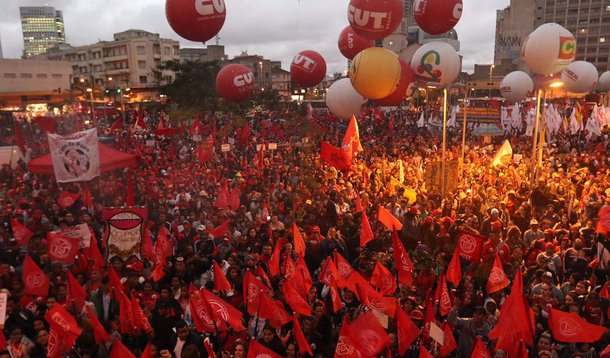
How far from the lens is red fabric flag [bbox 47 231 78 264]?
775 centimetres

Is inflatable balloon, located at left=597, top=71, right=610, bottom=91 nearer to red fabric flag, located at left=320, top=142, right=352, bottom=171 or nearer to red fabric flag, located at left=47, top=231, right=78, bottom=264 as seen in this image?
red fabric flag, located at left=320, top=142, right=352, bottom=171

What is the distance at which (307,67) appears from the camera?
47.4 ft

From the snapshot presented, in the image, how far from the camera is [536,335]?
583 centimetres

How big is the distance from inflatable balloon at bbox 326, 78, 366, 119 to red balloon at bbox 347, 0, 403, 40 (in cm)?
376

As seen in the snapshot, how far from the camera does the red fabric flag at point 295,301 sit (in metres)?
5.95

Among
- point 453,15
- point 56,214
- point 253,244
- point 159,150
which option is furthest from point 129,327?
point 159,150

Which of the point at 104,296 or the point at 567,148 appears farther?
the point at 567,148

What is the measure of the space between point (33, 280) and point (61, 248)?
100 cm

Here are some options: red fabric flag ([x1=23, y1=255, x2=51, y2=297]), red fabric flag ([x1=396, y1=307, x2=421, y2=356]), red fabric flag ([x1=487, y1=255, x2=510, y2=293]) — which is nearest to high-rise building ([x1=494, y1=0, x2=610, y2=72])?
red fabric flag ([x1=487, y1=255, x2=510, y2=293])

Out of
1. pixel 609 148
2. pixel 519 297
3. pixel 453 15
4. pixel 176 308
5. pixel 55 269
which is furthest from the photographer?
pixel 609 148

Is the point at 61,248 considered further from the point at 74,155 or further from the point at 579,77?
the point at 579,77

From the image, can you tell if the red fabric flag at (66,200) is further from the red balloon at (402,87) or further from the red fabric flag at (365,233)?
the red balloon at (402,87)

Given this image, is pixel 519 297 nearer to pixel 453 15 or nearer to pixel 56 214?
pixel 453 15

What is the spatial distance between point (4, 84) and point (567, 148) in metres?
55.6
